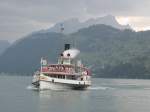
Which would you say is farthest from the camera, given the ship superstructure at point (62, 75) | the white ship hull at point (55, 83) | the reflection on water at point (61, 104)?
the ship superstructure at point (62, 75)

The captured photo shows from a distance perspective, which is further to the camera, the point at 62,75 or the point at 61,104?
the point at 62,75

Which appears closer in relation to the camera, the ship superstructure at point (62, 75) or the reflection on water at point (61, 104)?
the reflection on water at point (61, 104)

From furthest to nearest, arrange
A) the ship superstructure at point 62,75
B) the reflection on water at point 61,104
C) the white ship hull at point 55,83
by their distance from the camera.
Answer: the ship superstructure at point 62,75 → the white ship hull at point 55,83 → the reflection on water at point 61,104

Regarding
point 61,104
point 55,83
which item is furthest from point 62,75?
point 61,104

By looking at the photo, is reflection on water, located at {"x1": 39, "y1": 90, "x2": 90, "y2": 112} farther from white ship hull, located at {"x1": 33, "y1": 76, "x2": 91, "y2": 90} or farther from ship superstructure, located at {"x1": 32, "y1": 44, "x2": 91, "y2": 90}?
ship superstructure, located at {"x1": 32, "y1": 44, "x2": 91, "y2": 90}

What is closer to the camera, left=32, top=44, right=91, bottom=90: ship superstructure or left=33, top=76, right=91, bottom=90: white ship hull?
left=33, top=76, right=91, bottom=90: white ship hull

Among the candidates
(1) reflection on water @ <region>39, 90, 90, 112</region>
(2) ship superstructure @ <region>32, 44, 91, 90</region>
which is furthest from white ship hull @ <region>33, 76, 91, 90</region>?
(1) reflection on water @ <region>39, 90, 90, 112</region>

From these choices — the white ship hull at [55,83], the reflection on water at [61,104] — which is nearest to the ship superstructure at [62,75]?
the white ship hull at [55,83]

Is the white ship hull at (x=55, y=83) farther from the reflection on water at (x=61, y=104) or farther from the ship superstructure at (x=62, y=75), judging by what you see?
the reflection on water at (x=61, y=104)

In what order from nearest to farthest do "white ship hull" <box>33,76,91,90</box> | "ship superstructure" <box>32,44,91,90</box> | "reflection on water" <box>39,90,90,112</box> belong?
"reflection on water" <box>39,90,90,112</box>
"white ship hull" <box>33,76,91,90</box>
"ship superstructure" <box>32,44,91,90</box>

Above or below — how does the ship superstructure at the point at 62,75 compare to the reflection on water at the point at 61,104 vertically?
above

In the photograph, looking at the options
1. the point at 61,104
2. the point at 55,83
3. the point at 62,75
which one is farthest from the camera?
the point at 62,75

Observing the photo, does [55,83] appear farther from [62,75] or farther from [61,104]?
[61,104]

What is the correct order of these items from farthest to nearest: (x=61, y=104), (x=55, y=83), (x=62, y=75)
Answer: (x=62, y=75) < (x=55, y=83) < (x=61, y=104)
